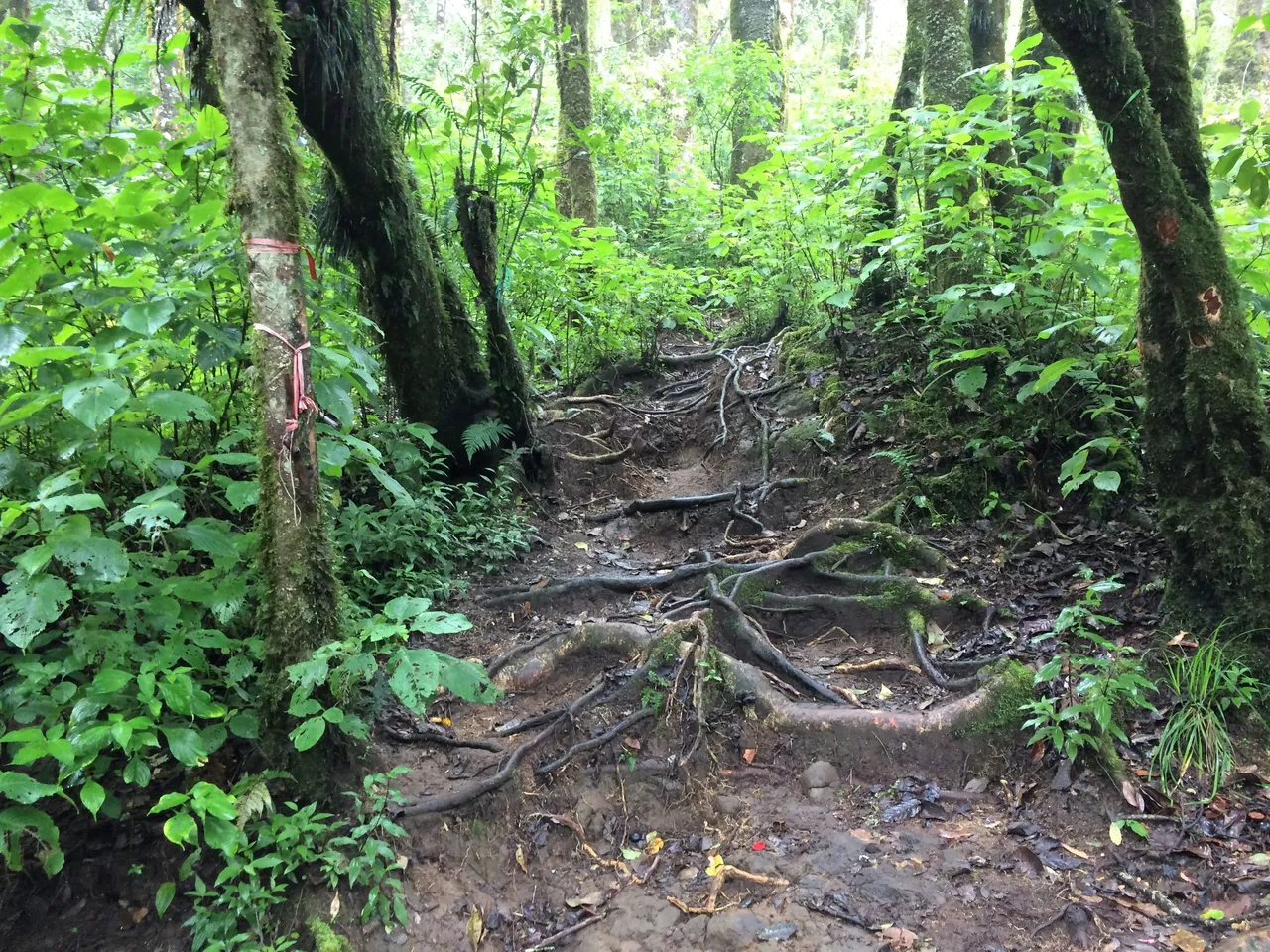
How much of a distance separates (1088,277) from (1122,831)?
3396 millimetres

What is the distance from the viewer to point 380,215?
5691 millimetres

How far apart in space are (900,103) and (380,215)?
6.23 metres

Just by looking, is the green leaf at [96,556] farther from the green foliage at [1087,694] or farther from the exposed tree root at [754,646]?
the green foliage at [1087,694]

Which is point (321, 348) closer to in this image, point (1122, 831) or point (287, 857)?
point (287, 857)

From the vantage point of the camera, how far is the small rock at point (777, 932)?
2869 millimetres

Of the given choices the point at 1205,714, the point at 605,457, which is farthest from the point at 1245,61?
the point at 1205,714

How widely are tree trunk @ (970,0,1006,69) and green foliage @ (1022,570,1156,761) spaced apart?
7.03 m

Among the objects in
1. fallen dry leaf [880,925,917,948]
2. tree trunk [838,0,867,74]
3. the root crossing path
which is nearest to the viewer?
fallen dry leaf [880,925,917,948]

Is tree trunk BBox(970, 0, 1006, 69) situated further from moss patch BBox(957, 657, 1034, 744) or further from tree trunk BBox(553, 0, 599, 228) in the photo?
moss patch BBox(957, 657, 1034, 744)

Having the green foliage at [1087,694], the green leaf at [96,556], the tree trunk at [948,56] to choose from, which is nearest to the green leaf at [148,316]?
the green leaf at [96,556]

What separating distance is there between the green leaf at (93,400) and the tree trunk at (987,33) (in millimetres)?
8971

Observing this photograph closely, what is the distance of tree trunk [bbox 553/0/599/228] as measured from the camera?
34.8ft

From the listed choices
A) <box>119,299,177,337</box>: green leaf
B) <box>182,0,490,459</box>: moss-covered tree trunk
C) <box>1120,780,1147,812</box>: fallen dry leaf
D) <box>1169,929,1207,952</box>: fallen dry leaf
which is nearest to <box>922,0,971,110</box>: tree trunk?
<box>182,0,490,459</box>: moss-covered tree trunk

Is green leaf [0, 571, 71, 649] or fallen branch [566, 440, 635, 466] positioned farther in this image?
fallen branch [566, 440, 635, 466]
